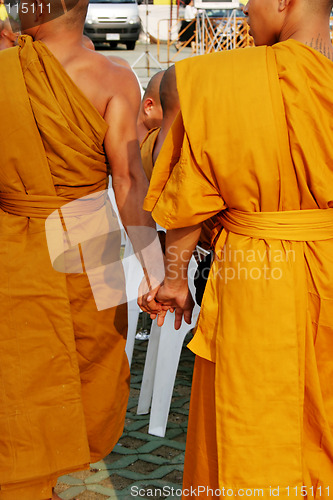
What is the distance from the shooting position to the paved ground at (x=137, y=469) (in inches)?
119

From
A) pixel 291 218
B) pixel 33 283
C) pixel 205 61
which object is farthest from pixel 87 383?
pixel 205 61

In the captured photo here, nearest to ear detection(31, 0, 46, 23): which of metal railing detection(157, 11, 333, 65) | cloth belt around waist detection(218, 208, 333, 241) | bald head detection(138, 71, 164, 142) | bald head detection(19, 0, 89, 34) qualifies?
bald head detection(19, 0, 89, 34)

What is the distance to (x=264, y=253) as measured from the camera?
6.59 feet

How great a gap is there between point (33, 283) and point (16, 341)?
245 millimetres

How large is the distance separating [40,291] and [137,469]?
3.70 feet

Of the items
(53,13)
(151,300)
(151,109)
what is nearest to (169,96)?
(53,13)

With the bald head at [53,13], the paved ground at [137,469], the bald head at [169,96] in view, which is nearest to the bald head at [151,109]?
the bald head at [169,96]

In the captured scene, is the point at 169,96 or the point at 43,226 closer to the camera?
the point at 43,226

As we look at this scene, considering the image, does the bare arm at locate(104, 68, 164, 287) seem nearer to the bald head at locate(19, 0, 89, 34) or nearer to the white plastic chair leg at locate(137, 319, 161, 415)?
the bald head at locate(19, 0, 89, 34)

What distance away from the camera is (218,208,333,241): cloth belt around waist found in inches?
78.4

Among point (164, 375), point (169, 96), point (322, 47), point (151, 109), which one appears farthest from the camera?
point (151, 109)

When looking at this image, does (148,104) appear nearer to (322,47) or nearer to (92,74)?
(92,74)

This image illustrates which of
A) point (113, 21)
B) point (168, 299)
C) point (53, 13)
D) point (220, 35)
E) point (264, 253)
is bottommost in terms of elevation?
point (113, 21)

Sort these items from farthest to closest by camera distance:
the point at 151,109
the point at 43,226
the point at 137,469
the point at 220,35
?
the point at 220,35 → the point at 151,109 → the point at 137,469 → the point at 43,226
